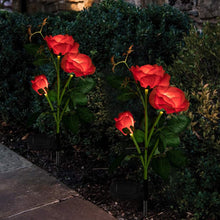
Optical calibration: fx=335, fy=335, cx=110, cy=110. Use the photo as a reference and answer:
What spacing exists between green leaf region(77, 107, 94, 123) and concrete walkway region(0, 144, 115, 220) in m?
0.64

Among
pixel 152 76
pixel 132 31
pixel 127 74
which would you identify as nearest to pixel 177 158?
pixel 152 76

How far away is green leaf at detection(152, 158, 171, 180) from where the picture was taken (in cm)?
232

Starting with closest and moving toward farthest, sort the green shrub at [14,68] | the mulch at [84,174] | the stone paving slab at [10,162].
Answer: the mulch at [84,174] < the stone paving slab at [10,162] < the green shrub at [14,68]

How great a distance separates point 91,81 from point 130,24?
2.19ft

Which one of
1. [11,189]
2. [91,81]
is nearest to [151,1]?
[91,81]

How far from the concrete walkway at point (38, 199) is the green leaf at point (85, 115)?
640mm

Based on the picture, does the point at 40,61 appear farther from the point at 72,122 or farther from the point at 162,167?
the point at 162,167

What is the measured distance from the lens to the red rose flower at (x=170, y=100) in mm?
2203

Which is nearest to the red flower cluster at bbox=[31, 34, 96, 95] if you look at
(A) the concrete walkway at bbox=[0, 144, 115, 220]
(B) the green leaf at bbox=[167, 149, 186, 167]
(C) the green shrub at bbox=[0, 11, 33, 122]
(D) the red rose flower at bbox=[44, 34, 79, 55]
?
(D) the red rose flower at bbox=[44, 34, 79, 55]

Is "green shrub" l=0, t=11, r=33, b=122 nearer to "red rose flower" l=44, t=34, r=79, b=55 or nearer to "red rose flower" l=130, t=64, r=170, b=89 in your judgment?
"red rose flower" l=44, t=34, r=79, b=55

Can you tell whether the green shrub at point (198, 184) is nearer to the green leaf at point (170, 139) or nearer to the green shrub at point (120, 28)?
the green leaf at point (170, 139)

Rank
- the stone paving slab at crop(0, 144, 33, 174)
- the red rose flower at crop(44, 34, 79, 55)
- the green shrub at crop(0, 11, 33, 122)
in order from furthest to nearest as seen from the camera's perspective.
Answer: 1. the green shrub at crop(0, 11, 33, 122)
2. the stone paving slab at crop(0, 144, 33, 174)
3. the red rose flower at crop(44, 34, 79, 55)

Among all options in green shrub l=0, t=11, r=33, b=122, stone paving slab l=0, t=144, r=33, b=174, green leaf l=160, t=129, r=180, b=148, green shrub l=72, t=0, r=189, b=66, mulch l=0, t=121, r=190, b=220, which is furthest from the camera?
green shrub l=0, t=11, r=33, b=122

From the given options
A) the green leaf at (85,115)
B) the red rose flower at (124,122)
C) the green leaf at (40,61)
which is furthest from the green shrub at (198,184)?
the green leaf at (40,61)
